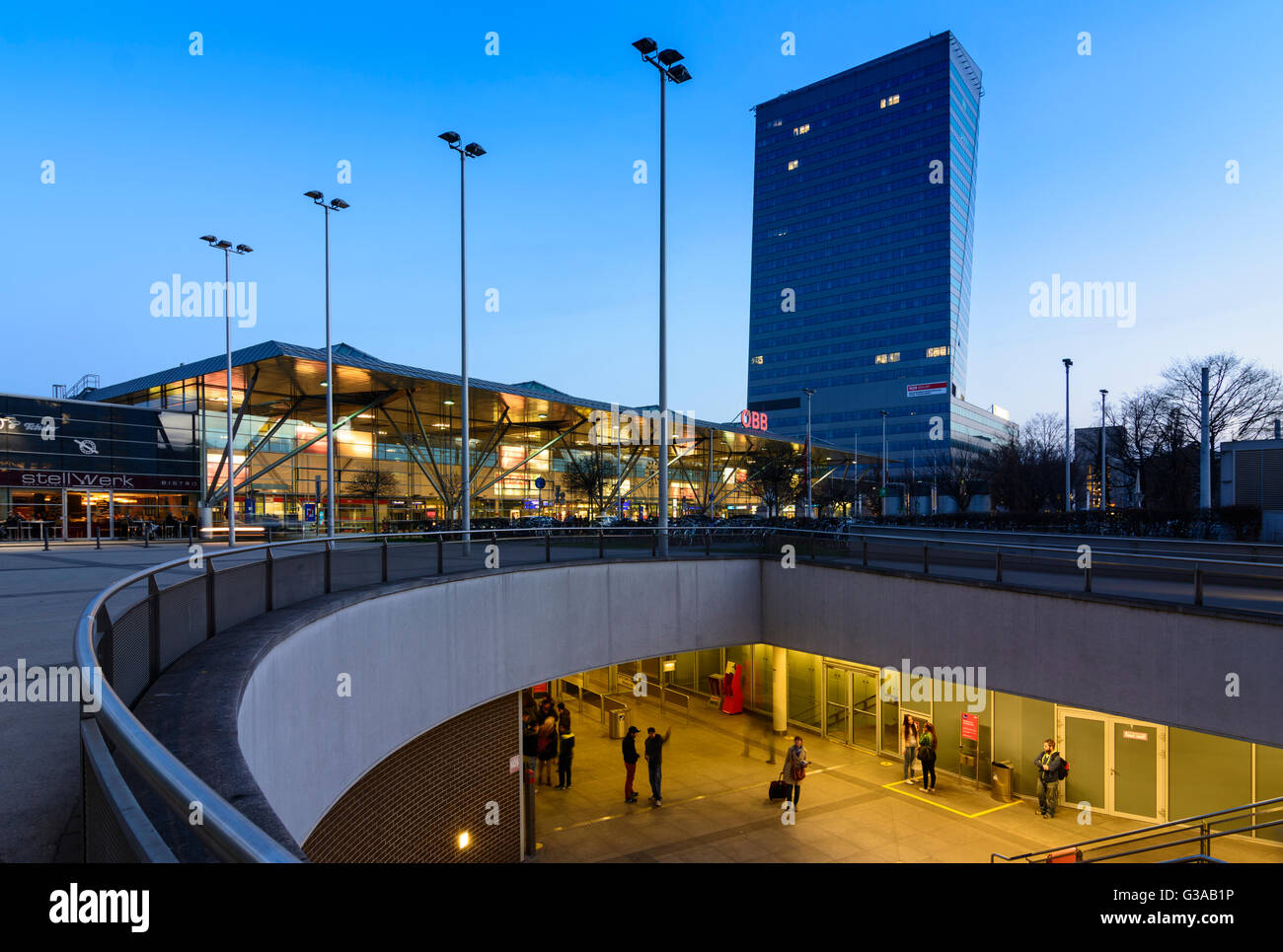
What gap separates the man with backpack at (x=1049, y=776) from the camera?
16.4 metres

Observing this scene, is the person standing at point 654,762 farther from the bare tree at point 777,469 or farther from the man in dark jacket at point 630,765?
the bare tree at point 777,469

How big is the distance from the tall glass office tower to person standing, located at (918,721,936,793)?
118m

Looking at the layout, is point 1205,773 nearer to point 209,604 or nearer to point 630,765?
point 630,765

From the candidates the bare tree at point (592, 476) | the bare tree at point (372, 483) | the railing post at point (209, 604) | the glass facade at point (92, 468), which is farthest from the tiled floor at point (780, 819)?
the bare tree at point (592, 476)

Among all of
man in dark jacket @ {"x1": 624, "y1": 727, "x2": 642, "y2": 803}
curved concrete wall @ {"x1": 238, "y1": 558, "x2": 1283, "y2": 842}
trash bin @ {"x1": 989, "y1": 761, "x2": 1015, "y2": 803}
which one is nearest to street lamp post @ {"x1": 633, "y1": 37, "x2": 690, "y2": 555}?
curved concrete wall @ {"x1": 238, "y1": 558, "x2": 1283, "y2": 842}

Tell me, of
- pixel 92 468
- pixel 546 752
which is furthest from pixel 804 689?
pixel 92 468

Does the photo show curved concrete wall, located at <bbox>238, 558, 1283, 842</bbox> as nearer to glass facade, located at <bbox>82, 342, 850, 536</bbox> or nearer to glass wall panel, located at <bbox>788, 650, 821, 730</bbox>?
glass wall panel, located at <bbox>788, 650, 821, 730</bbox>

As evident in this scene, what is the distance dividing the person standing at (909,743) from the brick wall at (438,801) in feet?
32.7

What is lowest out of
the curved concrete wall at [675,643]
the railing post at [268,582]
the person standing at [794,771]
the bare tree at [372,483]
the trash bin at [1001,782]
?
the trash bin at [1001,782]

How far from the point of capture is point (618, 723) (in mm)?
23312
